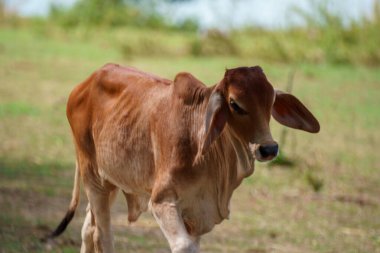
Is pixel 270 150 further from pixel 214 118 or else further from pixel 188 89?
pixel 188 89

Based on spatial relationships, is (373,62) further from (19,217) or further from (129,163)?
(129,163)

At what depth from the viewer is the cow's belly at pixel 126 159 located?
19.7 feet

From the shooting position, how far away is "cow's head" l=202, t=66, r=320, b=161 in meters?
5.48

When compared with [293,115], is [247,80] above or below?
above

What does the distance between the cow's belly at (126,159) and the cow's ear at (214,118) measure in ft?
1.77

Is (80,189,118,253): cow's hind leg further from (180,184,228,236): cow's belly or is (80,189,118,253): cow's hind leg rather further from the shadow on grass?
(180,184,228,236): cow's belly

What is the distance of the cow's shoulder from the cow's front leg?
61cm

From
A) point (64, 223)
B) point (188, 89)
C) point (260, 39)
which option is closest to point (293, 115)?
point (188, 89)

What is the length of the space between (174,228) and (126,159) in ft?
2.20

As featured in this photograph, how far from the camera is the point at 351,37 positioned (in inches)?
738

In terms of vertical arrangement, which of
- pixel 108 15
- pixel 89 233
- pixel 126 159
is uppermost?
pixel 126 159

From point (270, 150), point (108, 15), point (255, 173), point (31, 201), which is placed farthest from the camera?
point (108, 15)

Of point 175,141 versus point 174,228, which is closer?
point 174,228

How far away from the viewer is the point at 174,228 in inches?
220
